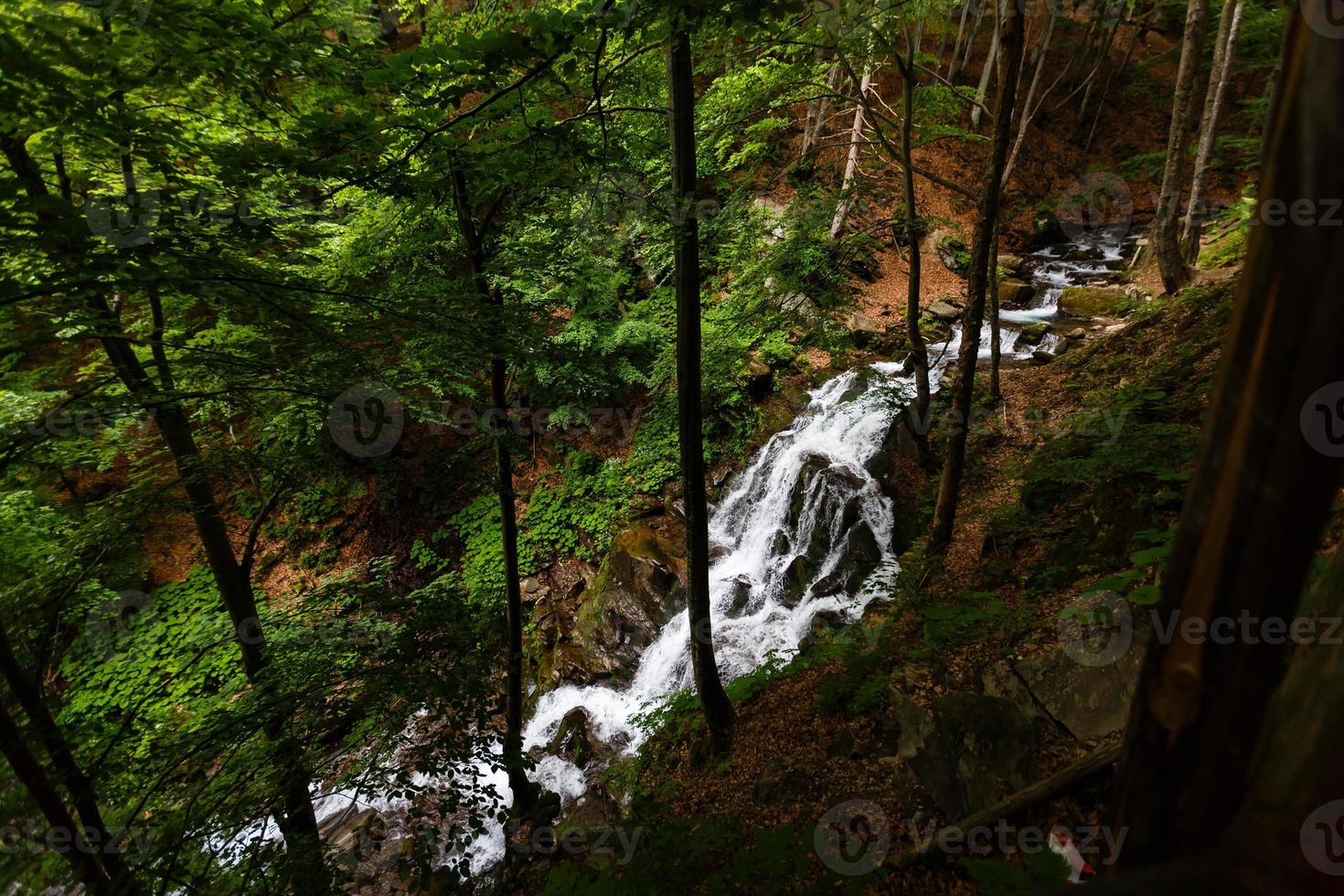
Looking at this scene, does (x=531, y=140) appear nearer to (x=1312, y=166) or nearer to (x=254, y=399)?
(x=254, y=399)

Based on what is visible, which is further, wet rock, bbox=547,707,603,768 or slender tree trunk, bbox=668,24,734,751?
wet rock, bbox=547,707,603,768

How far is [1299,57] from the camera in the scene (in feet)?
2.54

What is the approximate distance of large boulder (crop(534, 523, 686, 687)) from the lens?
8.12m

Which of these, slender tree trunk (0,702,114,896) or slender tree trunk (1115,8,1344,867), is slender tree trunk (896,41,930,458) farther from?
slender tree trunk (0,702,114,896)

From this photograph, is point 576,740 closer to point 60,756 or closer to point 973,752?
point 60,756

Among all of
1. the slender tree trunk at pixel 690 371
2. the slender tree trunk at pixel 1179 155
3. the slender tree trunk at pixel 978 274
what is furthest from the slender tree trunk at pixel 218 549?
the slender tree trunk at pixel 1179 155

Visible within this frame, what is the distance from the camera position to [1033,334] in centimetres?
1028

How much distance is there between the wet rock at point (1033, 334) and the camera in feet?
33.5

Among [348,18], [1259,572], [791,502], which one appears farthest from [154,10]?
[791,502]

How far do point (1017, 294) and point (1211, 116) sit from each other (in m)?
4.13

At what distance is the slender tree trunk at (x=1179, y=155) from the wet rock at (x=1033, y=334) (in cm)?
191

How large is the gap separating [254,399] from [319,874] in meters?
2.90

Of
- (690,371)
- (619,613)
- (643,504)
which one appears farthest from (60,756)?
(643,504)

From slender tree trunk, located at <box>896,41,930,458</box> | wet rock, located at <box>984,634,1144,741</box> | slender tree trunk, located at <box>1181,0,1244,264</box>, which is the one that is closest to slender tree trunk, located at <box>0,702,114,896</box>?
wet rock, located at <box>984,634,1144,741</box>
